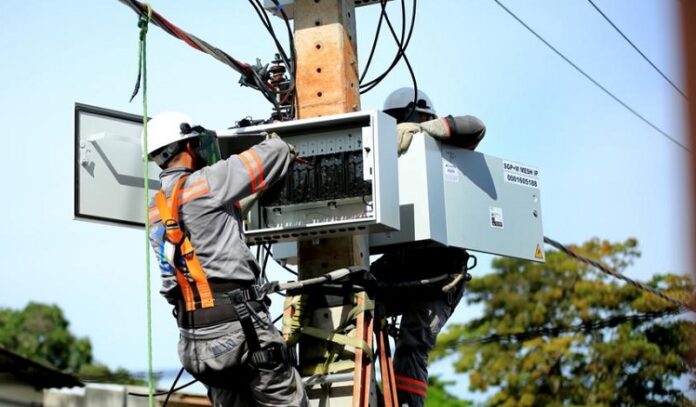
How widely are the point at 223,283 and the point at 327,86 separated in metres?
1.45

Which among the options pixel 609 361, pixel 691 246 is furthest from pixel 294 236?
pixel 609 361

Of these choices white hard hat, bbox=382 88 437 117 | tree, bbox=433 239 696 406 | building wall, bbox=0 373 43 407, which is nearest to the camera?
white hard hat, bbox=382 88 437 117

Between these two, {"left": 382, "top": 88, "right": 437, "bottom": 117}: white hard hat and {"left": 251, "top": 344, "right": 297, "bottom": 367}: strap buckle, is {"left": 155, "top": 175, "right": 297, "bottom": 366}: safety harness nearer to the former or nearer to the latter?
{"left": 251, "top": 344, "right": 297, "bottom": 367}: strap buckle

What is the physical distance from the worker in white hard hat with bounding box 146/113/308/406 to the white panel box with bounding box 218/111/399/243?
487 millimetres

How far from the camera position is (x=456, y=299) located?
6184mm

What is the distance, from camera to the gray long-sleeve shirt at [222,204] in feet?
15.8

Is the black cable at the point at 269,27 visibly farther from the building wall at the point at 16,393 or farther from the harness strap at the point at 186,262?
the building wall at the point at 16,393

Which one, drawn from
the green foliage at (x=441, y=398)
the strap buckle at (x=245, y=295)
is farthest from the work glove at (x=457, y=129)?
the green foliage at (x=441, y=398)

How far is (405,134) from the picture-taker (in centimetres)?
573

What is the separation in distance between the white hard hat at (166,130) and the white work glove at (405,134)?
1.16 m

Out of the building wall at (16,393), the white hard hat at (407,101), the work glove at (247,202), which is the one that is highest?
the white hard hat at (407,101)

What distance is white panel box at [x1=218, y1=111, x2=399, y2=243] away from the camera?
5246 millimetres

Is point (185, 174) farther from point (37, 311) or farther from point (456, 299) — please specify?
point (37, 311)

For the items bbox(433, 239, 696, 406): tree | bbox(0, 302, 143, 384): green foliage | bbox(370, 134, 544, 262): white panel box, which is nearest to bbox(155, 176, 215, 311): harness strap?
bbox(370, 134, 544, 262): white panel box
